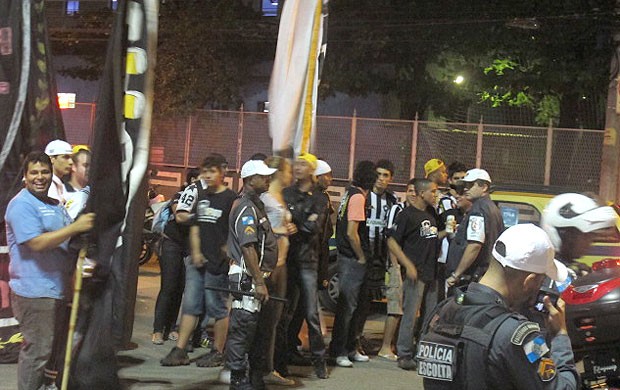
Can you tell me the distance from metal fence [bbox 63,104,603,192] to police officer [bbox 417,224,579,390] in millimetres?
15603

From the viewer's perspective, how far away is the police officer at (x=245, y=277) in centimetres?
755

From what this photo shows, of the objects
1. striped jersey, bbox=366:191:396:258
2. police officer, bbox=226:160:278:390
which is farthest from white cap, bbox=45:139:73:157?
striped jersey, bbox=366:191:396:258

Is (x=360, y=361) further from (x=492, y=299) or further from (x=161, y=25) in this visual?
(x=161, y=25)

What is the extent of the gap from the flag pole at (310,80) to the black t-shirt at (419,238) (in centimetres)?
210

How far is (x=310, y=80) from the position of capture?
7.96 metres

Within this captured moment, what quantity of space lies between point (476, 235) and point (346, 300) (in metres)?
1.49

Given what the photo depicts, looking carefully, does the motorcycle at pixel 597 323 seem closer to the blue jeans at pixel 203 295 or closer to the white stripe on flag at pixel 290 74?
the white stripe on flag at pixel 290 74

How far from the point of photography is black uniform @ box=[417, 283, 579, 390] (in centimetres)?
336

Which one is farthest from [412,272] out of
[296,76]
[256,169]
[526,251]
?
[526,251]

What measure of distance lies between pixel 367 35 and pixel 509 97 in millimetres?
4079

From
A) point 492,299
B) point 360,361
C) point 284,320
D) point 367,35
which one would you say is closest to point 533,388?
point 492,299

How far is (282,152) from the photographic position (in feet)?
25.4

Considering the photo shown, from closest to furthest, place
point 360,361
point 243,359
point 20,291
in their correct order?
point 20,291
point 243,359
point 360,361

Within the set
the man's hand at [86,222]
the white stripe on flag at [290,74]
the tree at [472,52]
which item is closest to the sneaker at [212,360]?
the white stripe on flag at [290,74]
